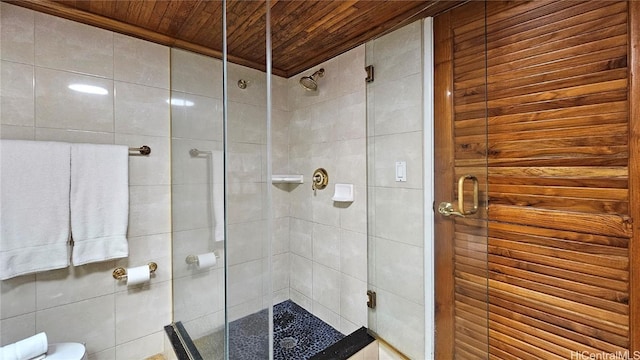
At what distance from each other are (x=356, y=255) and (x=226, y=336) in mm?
953

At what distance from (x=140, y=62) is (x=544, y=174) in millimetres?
2087

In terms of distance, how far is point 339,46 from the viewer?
164cm

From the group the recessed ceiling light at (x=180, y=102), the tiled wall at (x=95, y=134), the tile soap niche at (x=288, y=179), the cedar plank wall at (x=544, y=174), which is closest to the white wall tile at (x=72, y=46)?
the tiled wall at (x=95, y=134)

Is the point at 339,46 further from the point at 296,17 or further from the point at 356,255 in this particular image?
the point at 356,255

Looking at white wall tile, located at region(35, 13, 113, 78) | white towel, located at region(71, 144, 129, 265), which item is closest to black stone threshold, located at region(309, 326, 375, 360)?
white towel, located at region(71, 144, 129, 265)

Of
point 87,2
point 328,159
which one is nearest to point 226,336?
point 328,159

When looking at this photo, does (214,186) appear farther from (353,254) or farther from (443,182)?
(443,182)

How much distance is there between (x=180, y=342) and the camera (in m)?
1.39

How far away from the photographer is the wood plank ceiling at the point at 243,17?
42.4 inches

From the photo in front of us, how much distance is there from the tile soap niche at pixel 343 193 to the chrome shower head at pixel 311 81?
28.4 inches

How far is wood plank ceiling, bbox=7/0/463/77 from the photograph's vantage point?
1.08 metres

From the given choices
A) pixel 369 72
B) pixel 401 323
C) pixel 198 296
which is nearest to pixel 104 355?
pixel 198 296

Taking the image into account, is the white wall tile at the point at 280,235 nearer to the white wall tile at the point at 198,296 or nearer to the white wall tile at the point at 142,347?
the white wall tile at the point at 198,296

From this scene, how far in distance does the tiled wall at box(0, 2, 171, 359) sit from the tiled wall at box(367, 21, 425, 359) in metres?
1.26
